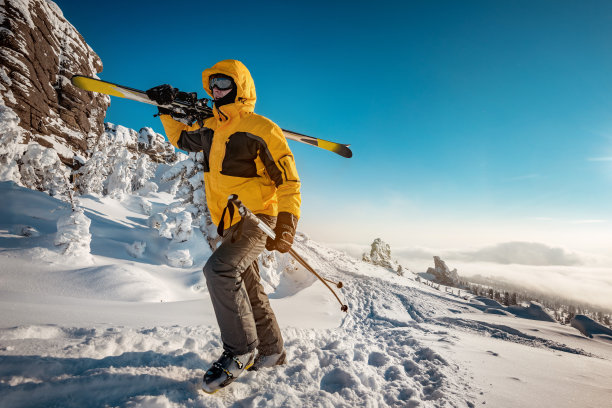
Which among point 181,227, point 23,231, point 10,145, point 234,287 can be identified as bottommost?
point 23,231

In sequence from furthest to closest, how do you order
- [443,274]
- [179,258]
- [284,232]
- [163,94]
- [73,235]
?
[443,274]
[179,258]
[73,235]
[163,94]
[284,232]

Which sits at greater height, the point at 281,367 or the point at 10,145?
the point at 10,145

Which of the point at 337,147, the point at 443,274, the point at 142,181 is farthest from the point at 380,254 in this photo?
the point at 337,147

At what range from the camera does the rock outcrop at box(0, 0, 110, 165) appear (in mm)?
20641

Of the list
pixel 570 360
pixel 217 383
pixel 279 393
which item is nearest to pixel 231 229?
pixel 217 383

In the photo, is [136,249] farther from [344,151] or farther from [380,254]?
[380,254]

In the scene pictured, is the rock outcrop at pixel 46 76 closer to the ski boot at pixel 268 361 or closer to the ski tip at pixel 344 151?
the ski tip at pixel 344 151

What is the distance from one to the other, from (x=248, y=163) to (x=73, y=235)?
10.2m

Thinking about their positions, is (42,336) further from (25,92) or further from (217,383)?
(25,92)

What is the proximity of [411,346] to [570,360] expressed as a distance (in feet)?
7.82

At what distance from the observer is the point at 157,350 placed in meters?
2.47

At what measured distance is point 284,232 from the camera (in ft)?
8.20

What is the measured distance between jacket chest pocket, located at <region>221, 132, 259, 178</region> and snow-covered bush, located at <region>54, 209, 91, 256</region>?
Answer: 9907mm

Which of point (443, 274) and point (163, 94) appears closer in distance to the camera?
point (163, 94)
